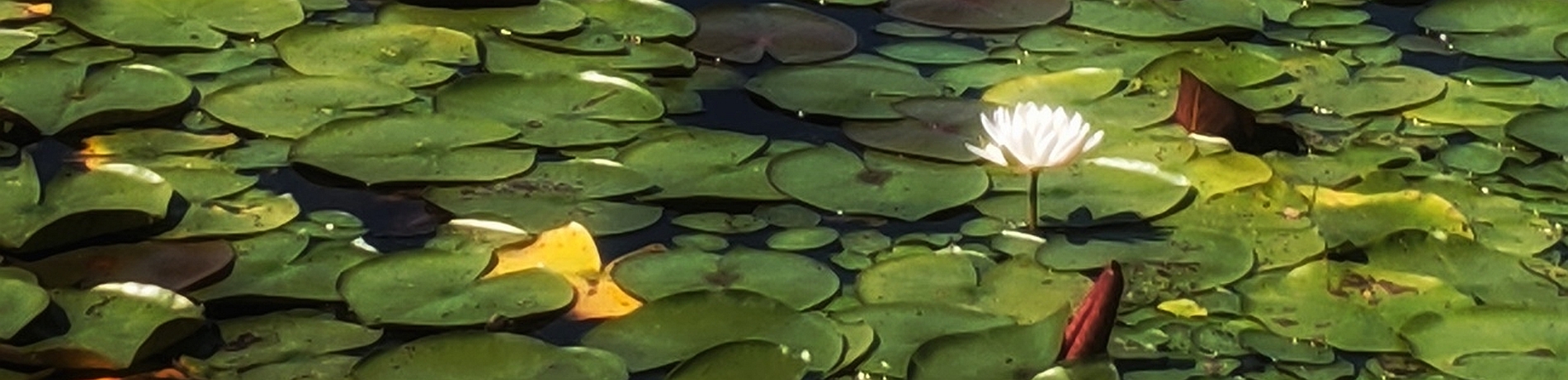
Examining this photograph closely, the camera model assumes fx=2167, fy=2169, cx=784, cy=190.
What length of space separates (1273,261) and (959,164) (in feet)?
1.24

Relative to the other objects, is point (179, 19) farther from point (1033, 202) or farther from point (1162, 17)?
point (1162, 17)

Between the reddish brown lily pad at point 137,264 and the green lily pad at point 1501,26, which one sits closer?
the reddish brown lily pad at point 137,264

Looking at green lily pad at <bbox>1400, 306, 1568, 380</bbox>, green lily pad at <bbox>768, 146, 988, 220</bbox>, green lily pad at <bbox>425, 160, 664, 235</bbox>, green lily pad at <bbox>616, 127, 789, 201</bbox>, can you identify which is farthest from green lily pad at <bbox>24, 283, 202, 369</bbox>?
green lily pad at <bbox>1400, 306, 1568, 380</bbox>

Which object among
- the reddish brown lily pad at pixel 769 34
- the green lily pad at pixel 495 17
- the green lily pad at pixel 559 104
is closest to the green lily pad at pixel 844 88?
the reddish brown lily pad at pixel 769 34

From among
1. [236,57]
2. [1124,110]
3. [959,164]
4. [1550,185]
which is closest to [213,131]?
[236,57]

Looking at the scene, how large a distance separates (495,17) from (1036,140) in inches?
34.2

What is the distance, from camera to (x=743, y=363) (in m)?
1.89

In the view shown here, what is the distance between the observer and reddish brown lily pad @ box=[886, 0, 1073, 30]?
9.09 feet

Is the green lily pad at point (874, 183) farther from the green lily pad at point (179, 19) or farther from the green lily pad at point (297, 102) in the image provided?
the green lily pad at point (179, 19)

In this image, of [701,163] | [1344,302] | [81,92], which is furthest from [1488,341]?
[81,92]

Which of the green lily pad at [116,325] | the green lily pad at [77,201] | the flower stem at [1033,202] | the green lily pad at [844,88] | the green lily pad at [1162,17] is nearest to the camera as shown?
the green lily pad at [116,325]

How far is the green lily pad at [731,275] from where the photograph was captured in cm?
204

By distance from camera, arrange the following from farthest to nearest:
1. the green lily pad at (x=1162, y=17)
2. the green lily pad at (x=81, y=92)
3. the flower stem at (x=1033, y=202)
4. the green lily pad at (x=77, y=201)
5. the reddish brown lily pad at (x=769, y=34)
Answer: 1. the green lily pad at (x=1162, y=17)
2. the reddish brown lily pad at (x=769, y=34)
3. the green lily pad at (x=81, y=92)
4. the flower stem at (x=1033, y=202)
5. the green lily pad at (x=77, y=201)

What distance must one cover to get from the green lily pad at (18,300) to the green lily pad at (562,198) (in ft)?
1.38
